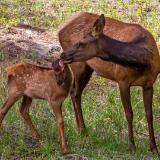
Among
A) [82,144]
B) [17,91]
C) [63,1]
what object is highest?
[17,91]

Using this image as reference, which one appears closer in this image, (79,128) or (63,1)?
(79,128)

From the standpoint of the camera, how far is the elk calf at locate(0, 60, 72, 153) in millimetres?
8055

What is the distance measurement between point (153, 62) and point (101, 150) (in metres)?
1.46

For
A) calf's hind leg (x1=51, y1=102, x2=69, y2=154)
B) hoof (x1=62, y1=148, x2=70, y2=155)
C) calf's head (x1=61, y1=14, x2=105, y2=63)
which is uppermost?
calf's head (x1=61, y1=14, x2=105, y2=63)

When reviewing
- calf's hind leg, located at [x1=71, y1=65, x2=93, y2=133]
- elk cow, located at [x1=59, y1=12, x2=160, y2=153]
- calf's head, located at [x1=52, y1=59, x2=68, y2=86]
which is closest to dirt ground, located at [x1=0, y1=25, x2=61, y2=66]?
calf's hind leg, located at [x1=71, y1=65, x2=93, y2=133]

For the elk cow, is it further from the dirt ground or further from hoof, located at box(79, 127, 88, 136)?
the dirt ground

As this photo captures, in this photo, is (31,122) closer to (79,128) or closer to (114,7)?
(79,128)

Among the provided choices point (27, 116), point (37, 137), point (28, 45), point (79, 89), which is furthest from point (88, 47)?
point (28, 45)

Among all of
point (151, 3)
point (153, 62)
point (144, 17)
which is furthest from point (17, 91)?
point (151, 3)

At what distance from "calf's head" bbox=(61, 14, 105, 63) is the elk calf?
187mm

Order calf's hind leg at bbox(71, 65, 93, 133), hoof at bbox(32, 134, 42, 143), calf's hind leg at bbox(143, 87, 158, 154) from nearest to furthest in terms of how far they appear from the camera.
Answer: hoof at bbox(32, 134, 42, 143)
calf's hind leg at bbox(143, 87, 158, 154)
calf's hind leg at bbox(71, 65, 93, 133)

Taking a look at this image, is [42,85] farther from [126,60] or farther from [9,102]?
[126,60]

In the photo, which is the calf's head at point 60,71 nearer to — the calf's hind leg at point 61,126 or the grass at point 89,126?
the calf's hind leg at point 61,126

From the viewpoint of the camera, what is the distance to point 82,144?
8484 millimetres
